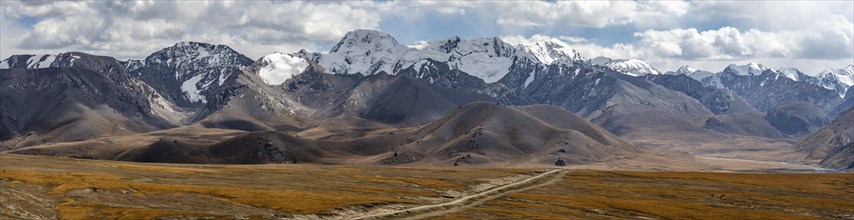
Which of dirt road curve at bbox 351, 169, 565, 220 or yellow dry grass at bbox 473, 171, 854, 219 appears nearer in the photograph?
dirt road curve at bbox 351, 169, 565, 220

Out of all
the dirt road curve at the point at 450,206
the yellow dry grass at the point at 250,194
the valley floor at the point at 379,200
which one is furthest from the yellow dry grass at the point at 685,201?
the yellow dry grass at the point at 250,194

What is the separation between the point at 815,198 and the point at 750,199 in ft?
62.4

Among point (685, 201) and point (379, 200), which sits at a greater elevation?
point (379, 200)

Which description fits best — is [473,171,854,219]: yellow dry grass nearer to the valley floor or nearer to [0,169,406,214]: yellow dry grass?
the valley floor

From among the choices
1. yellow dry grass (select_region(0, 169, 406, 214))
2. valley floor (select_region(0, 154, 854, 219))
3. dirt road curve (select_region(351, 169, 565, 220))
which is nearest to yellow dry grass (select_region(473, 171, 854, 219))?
valley floor (select_region(0, 154, 854, 219))

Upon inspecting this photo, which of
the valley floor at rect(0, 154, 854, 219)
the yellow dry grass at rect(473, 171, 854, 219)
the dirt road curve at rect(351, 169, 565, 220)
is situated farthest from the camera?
the yellow dry grass at rect(473, 171, 854, 219)

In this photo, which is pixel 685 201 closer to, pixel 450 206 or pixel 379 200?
pixel 450 206

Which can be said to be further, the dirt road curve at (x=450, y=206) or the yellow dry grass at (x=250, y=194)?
the yellow dry grass at (x=250, y=194)

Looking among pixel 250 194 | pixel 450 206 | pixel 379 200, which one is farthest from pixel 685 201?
pixel 250 194

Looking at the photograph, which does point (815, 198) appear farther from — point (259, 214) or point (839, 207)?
point (259, 214)

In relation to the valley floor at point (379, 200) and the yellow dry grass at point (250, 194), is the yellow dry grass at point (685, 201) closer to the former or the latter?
the valley floor at point (379, 200)

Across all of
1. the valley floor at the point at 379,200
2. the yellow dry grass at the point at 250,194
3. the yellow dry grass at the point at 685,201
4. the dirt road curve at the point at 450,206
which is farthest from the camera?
the yellow dry grass at the point at 685,201

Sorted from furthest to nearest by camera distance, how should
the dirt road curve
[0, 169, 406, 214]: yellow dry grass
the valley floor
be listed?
[0, 169, 406, 214]: yellow dry grass → the dirt road curve → the valley floor

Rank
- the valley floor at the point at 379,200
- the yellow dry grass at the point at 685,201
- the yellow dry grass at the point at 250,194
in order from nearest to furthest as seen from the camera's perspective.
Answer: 1. the valley floor at the point at 379,200
2. the yellow dry grass at the point at 250,194
3. the yellow dry grass at the point at 685,201
